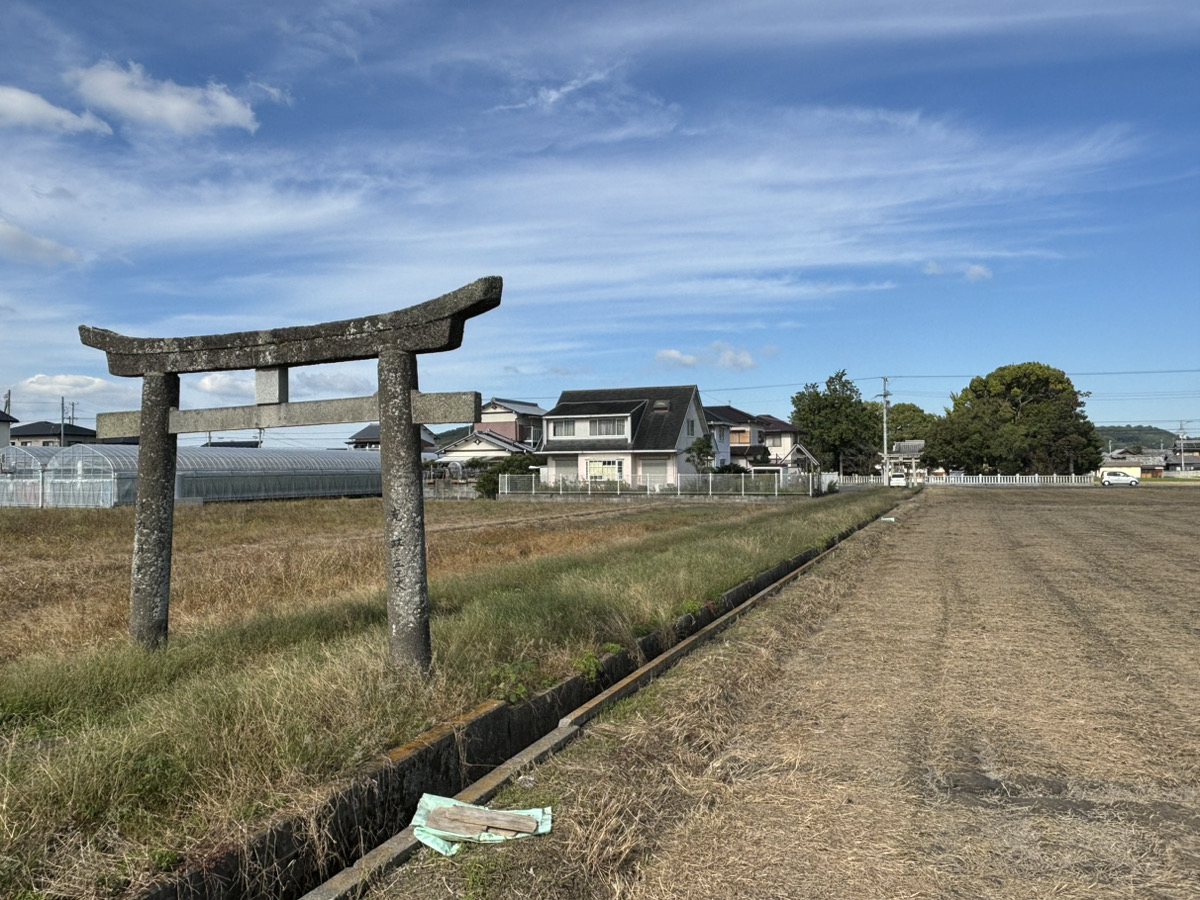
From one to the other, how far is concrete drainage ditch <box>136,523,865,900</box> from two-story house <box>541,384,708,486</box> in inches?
1531

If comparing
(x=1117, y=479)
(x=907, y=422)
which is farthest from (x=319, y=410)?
(x=907, y=422)

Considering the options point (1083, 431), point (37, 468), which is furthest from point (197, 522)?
point (1083, 431)

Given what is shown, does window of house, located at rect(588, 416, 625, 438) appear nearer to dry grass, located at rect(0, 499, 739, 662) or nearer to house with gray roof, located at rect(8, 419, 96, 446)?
dry grass, located at rect(0, 499, 739, 662)

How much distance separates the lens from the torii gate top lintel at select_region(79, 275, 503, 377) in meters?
5.37

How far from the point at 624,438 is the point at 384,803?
42074 millimetres

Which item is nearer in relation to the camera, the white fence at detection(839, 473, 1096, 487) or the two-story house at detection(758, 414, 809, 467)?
the white fence at detection(839, 473, 1096, 487)

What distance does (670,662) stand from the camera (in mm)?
7312

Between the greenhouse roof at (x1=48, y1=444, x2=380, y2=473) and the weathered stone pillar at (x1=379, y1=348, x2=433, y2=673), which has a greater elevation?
Answer: the greenhouse roof at (x1=48, y1=444, x2=380, y2=473)

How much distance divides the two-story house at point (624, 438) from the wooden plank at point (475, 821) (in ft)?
132

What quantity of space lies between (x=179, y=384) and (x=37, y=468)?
29.4 meters

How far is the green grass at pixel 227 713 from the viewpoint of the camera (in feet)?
10.1

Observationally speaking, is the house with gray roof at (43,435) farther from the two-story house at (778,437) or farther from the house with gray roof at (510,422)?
the two-story house at (778,437)

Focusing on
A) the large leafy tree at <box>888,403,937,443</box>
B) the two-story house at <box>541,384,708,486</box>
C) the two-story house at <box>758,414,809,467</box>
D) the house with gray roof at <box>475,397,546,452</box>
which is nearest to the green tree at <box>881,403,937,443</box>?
the large leafy tree at <box>888,403,937,443</box>

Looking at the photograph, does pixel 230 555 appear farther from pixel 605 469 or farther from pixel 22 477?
pixel 605 469
